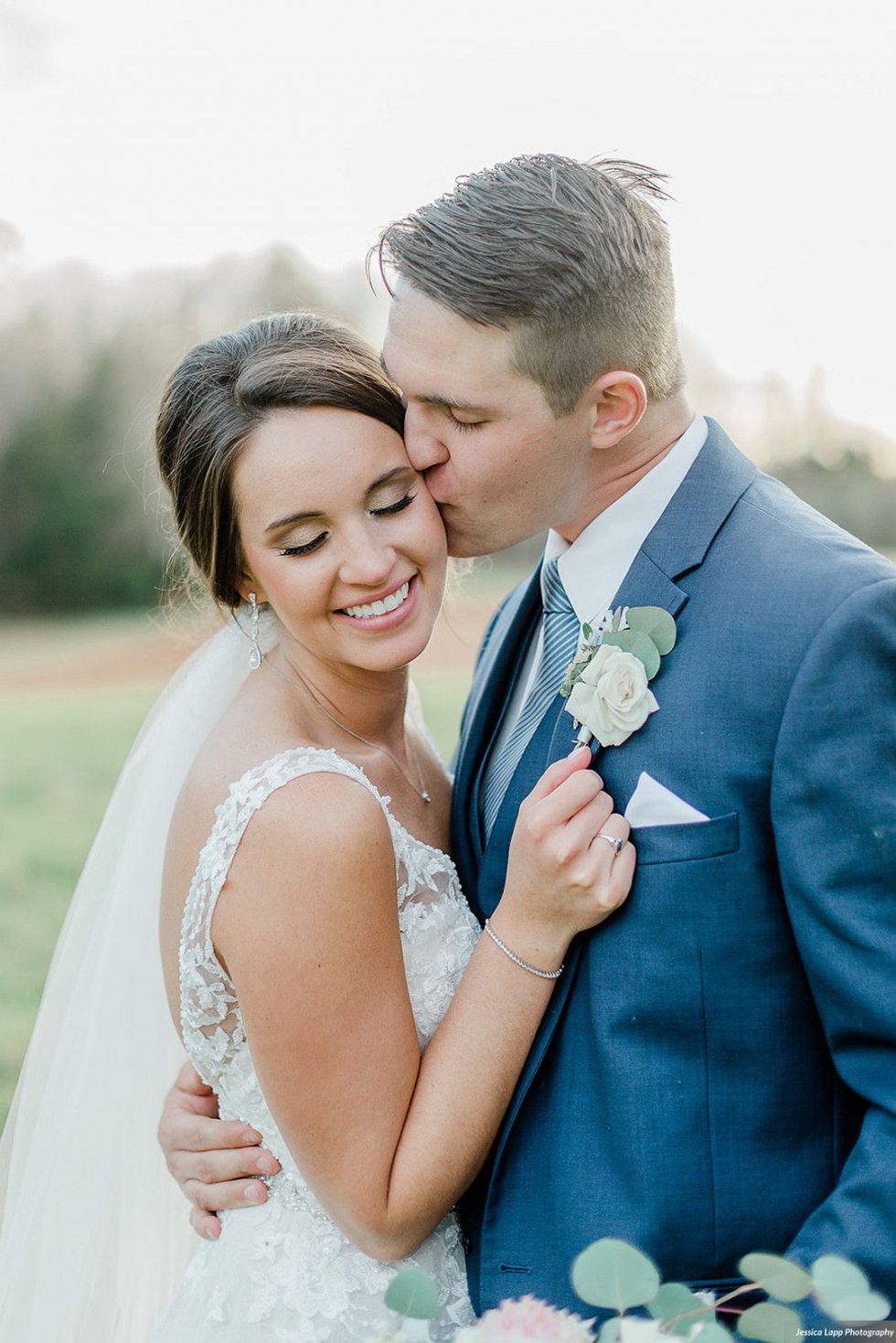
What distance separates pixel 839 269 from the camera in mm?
26344

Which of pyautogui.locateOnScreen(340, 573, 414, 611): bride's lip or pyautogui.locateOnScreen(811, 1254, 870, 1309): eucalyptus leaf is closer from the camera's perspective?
pyautogui.locateOnScreen(811, 1254, 870, 1309): eucalyptus leaf

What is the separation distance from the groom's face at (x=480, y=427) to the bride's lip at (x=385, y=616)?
0.68ft

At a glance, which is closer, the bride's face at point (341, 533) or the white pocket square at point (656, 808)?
the white pocket square at point (656, 808)

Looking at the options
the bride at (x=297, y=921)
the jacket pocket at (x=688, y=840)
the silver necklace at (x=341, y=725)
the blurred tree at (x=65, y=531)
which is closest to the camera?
the jacket pocket at (x=688, y=840)

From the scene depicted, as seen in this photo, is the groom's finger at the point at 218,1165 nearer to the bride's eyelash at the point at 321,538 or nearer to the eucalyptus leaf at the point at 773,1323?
the bride's eyelash at the point at 321,538

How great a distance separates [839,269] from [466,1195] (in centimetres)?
2616

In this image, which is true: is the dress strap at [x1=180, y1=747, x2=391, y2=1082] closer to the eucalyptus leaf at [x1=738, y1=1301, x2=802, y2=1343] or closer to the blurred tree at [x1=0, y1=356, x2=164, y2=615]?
the eucalyptus leaf at [x1=738, y1=1301, x2=802, y2=1343]

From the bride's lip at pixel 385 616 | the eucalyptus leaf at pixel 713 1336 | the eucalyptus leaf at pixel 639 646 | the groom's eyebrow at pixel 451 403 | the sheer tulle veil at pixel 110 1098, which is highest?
the groom's eyebrow at pixel 451 403

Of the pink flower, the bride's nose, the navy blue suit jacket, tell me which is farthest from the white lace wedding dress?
the pink flower

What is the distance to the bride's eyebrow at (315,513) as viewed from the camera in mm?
2783

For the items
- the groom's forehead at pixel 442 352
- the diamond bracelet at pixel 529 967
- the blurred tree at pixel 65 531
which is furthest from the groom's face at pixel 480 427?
the blurred tree at pixel 65 531

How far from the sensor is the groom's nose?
9.29ft

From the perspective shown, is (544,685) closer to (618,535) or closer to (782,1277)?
(618,535)

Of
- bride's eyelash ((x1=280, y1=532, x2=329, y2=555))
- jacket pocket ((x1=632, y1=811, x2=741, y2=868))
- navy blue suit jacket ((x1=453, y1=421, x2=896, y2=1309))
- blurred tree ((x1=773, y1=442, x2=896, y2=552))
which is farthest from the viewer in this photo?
blurred tree ((x1=773, y1=442, x2=896, y2=552))
